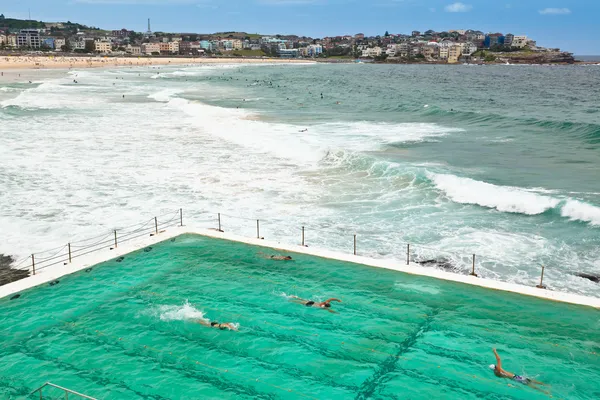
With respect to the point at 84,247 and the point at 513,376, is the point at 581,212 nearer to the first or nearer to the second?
the point at 513,376

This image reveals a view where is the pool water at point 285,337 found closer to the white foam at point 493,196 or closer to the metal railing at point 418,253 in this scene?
the metal railing at point 418,253

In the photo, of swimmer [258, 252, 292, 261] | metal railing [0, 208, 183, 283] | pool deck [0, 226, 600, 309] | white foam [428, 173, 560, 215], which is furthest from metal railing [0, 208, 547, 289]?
white foam [428, 173, 560, 215]

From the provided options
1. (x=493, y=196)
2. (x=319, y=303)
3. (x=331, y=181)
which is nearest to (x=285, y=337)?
(x=319, y=303)

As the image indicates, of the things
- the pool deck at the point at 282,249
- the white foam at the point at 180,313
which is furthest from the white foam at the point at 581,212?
the white foam at the point at 180,313

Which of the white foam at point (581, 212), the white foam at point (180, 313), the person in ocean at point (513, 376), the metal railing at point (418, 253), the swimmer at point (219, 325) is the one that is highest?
the white foam at point (581, 212)

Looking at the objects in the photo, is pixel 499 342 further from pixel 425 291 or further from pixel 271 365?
pixel 271 365
